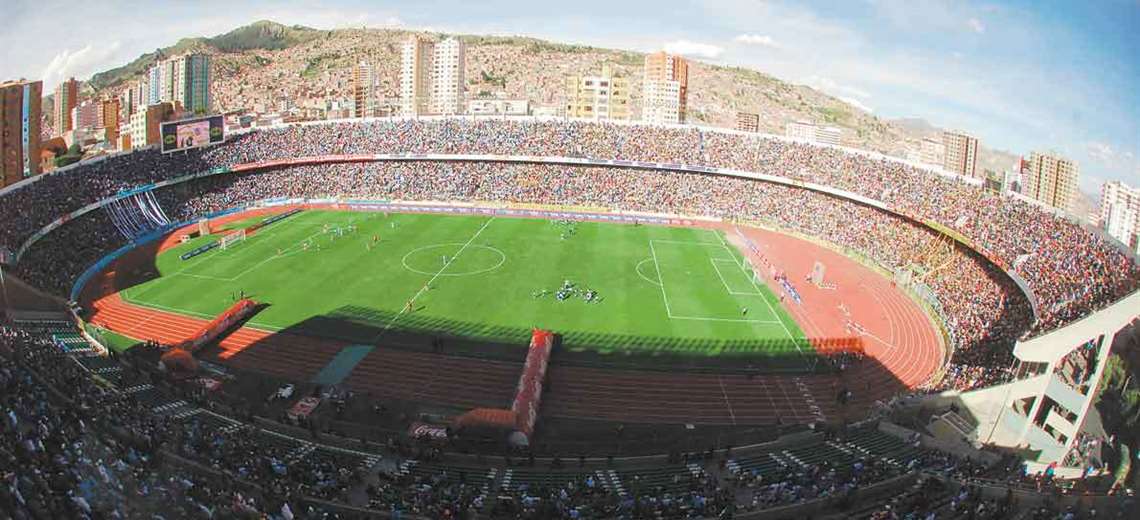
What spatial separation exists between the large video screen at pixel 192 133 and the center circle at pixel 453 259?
21.6 metres

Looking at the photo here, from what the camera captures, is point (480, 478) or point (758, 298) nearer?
point (480, 478)

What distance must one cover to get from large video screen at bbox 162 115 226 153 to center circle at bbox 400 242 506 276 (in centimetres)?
2157

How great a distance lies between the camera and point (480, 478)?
18.3 m

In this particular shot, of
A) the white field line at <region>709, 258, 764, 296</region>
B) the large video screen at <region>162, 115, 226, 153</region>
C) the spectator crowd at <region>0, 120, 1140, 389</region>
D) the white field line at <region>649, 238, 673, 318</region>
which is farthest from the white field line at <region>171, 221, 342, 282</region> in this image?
the white field line at <region>709, 258, 764, 296</region>

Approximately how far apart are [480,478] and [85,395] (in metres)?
10.4

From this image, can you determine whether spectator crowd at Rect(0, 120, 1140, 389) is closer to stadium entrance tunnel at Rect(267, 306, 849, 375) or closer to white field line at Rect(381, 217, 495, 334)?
stadium entrance tunnel at Rect(267, 306, 849, 375)

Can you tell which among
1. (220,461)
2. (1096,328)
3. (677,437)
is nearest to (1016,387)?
(1096,328)

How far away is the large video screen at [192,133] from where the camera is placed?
166ft

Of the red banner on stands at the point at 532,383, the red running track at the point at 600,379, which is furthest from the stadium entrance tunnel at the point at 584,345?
the red banner on stands at the point at 532,383

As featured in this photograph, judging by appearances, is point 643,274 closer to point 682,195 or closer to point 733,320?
point 733,320

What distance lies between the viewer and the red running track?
79.7ft

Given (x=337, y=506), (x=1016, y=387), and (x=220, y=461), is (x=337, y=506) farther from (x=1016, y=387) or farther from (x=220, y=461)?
(x=1016, y=387)

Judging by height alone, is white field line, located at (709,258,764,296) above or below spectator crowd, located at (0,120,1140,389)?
below

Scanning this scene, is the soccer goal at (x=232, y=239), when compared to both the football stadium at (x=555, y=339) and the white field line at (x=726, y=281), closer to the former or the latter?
the football stadium at (x=555, y=339)
